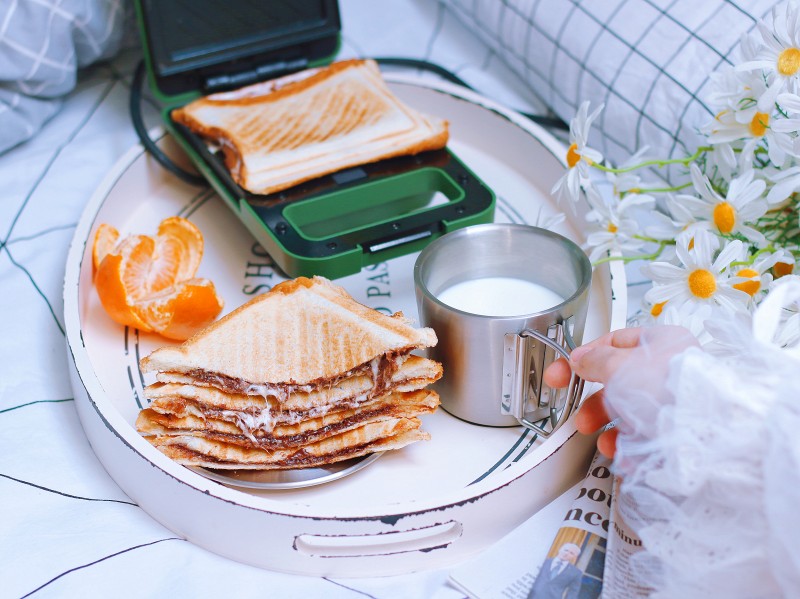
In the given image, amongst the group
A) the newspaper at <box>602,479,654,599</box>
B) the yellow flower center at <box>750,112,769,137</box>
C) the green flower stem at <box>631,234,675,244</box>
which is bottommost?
the newspaper at <box>602,479,654,599</box>

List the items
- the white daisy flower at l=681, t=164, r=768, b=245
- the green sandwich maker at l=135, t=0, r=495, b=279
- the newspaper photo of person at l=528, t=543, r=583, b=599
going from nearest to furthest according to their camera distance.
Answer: the newspaper photo of person at l=528, t=543, r=583, b=599 → the white daisy flower at l=681, t=164, r=768, b=245 → the green sandwich maker at l=135, t=0, r=495, b=279

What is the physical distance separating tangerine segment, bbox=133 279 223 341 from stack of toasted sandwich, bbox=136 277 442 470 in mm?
111

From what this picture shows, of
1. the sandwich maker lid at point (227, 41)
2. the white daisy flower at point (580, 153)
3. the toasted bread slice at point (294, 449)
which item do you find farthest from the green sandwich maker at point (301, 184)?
the toasted bread slice at point (294, 449)

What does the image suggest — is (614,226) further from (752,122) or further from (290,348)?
(290,348)

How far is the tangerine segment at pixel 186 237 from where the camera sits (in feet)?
3.01

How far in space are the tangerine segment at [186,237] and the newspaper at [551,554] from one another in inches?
17.6

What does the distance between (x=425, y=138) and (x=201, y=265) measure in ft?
0.96

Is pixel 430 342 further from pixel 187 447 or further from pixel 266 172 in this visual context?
pixel 266 172

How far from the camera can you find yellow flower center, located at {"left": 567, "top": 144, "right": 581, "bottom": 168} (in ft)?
2.71

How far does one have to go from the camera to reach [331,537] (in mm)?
647

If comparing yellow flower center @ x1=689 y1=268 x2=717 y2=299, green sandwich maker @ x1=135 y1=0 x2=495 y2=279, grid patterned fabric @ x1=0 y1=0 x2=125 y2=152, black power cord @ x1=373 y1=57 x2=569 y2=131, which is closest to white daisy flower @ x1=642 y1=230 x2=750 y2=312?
yellow flower center @ x1=689 y1=268 x2=717 y2=299

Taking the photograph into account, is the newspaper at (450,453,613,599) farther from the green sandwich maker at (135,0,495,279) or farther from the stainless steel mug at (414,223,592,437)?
the green sandwich maker at (135,0,495,279)

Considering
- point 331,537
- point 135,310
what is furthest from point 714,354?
point 135,310

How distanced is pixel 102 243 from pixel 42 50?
37cm
